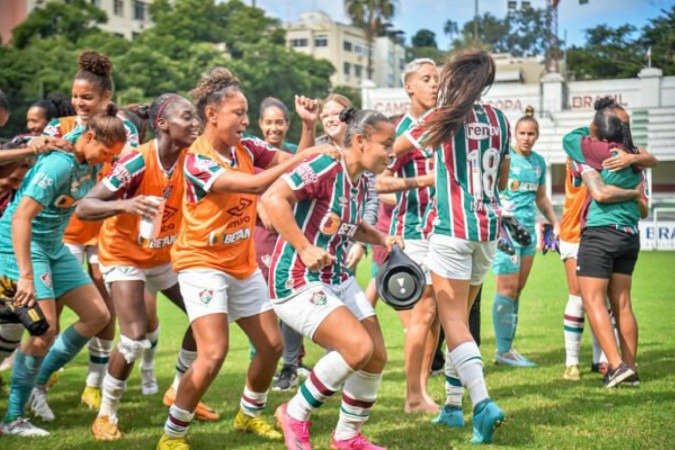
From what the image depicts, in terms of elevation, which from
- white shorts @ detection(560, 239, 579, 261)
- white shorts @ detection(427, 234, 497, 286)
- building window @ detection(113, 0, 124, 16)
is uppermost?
building window @ detection(113, 0, 124, 16)

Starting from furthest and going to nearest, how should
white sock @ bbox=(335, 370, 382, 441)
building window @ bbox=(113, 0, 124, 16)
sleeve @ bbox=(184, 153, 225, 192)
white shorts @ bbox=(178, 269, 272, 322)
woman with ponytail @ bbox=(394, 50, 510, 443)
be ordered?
1. building window @ bbox=(113, 0, 124, 16)
2. woman with ponytail @ bbox=(394, 50, 510, 443)
3. white shorts @ bbox=(178, 269, 272, 322)
4. sleeve @ bbox=(184, 153, 225, 192)
5. white sock @ bbox=(335, 370, 382, 441)

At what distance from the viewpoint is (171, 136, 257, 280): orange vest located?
18.1 ft

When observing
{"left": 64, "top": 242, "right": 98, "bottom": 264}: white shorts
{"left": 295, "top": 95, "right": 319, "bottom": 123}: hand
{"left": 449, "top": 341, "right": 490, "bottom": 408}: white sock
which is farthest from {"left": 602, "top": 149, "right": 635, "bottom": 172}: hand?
{"left": 64, "top": 242, "right": 98, "bottom": 264}: white shorts

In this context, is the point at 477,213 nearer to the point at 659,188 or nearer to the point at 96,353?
the point at 96,353

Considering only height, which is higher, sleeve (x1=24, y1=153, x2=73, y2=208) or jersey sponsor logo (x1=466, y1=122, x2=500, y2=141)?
jersey sponsor logo (x1=466, y1=122, x2=500, y2=141)

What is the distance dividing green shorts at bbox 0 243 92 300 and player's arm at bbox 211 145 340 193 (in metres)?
1.66

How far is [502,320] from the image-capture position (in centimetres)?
884

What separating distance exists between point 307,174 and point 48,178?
6.21 ft

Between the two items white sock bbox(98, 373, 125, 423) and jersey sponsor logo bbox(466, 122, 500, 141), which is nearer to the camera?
jersey sponsor logo bbox(466, 122, 500, 141)

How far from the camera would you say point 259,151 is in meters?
6.11

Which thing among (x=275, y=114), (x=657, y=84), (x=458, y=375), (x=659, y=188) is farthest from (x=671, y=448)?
(x=657, y=84)

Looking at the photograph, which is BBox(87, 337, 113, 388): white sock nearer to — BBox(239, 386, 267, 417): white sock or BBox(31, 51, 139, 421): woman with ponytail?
BBox(31, 51, 139, 421): woman with ponytail

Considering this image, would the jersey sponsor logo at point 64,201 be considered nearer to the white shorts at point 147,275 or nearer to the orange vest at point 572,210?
the white shorts at point 147,275

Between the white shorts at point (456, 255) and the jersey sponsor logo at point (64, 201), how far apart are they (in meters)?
2.60
